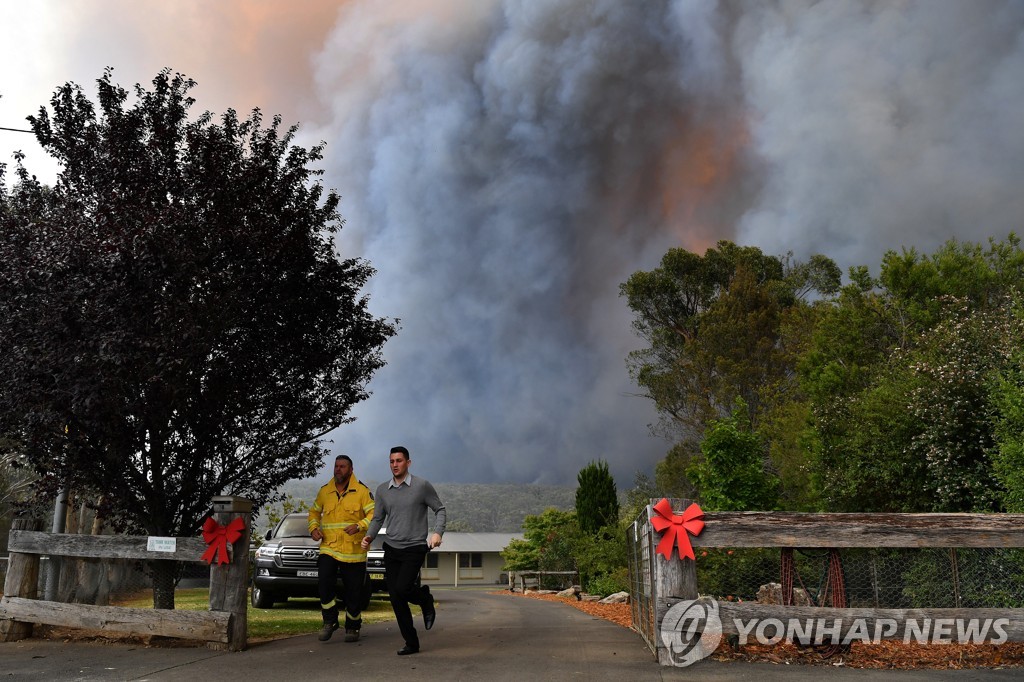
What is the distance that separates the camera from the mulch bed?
7.12 meters

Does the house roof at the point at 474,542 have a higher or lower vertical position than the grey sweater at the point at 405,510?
lower

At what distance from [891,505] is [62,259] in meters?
15.9

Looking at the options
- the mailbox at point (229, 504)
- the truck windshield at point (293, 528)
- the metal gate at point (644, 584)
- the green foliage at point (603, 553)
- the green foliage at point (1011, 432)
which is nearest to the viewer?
the metal gate at point (644, 584)

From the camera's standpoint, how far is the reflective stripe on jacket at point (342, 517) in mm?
8766

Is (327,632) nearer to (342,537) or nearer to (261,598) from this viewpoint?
(342,537)

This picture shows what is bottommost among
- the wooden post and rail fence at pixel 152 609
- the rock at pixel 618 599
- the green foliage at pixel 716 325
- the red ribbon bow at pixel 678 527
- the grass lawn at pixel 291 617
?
the rock at pixel 618 599

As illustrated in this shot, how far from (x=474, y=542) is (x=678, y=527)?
59738 millimetres

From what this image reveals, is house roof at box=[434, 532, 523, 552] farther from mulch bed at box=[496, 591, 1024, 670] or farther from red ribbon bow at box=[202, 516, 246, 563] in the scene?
mulch bed at box=[496, 591, 1024, 670]

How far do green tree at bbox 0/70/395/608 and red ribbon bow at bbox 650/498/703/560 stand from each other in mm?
5454

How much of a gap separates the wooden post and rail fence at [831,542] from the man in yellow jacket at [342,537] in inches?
132

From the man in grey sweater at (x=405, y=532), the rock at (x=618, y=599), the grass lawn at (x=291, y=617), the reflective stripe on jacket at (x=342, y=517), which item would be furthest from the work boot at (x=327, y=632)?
the rock at (x=618, y=599)

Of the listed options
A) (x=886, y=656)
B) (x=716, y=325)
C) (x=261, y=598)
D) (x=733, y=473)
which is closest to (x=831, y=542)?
(x=886, y=656)

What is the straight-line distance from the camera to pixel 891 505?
54.3 feet

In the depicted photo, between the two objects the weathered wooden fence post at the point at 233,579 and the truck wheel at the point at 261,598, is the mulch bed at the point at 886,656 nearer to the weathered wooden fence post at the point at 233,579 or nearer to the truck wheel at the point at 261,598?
the weathered wooden fence post at the point at 233,579
